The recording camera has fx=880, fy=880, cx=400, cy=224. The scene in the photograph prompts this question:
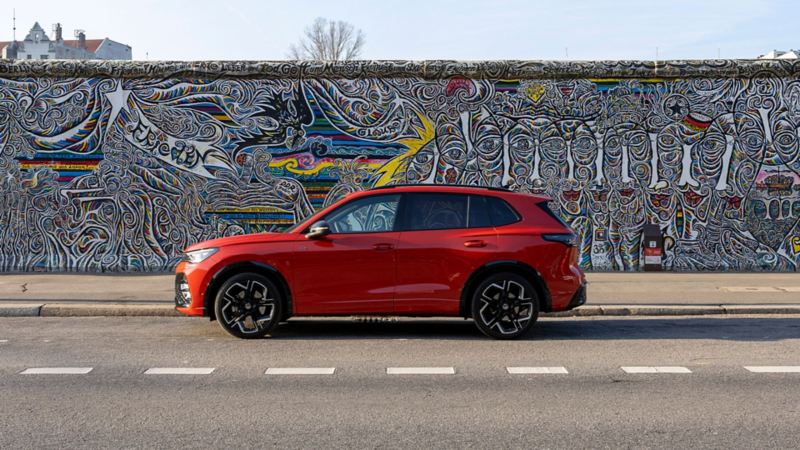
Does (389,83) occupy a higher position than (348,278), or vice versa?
(389,83)

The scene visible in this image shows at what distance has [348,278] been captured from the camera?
9125 mm

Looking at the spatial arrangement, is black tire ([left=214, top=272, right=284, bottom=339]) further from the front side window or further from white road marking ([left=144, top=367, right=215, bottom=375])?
white road marking ([left=144, top=367, right=215, bottom=375])

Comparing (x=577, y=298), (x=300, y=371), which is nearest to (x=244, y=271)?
(x=300, y=371)

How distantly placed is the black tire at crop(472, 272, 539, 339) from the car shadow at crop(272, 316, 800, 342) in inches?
10.6

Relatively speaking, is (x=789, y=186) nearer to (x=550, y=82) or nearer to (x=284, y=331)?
(x=550, y=82)

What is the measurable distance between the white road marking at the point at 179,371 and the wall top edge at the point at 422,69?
8.57m

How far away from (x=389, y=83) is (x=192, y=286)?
284 inches

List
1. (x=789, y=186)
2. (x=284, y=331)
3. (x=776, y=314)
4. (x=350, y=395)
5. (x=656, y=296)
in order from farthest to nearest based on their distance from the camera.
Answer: (x=789, y=186) → (x=656, y=296) → (x=776, y=314) → (x=284, y=331) → (x=350, y=395)

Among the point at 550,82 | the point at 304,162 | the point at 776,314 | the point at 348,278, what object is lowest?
the point at 776,314

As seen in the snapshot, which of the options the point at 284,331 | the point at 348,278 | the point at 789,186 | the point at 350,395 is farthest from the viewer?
the point at 789,186

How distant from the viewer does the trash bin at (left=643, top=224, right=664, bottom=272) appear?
15227 millimetres

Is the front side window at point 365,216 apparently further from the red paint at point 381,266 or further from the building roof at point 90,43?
the building roof at point 90,43

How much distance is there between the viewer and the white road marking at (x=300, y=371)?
756 cm

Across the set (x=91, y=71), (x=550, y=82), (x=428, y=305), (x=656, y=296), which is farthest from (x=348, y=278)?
(x=91, y=71)
